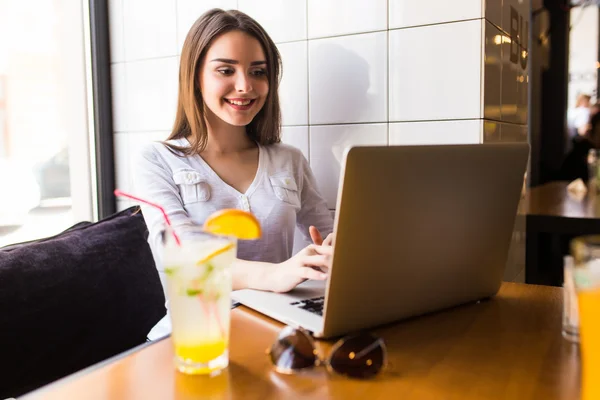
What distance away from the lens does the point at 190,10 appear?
184cm

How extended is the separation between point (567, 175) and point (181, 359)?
340 centimetres

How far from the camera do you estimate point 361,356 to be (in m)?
0.66

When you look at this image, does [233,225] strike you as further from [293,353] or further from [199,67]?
[199,67]

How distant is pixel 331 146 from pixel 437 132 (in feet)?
1.07

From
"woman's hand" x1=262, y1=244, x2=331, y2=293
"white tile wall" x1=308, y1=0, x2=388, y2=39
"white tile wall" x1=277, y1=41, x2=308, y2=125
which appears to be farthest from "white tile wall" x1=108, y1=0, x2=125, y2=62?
"woman's hand" x1=262, y1=244, x2=331, y2=293

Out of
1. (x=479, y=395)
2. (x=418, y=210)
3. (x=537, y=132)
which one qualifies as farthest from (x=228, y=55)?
(x=537, y=132)

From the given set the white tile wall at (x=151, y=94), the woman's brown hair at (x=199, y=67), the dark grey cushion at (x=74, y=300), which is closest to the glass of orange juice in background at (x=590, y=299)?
the dark grey cushion at (x=74, y=300)

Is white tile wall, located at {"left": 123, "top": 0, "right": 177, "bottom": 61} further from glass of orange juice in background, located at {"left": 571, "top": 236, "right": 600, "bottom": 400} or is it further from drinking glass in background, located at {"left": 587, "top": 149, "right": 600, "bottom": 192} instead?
drinking glass in background, located at {"left": 587, "top": 149, "right": 600, "bottom": 192}

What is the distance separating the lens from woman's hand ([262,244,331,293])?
91 centimetres

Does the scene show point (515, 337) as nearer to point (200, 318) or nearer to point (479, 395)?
point (479, 395)

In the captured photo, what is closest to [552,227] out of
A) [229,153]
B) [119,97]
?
[229,153]

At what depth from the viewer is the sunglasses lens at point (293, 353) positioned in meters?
0.67

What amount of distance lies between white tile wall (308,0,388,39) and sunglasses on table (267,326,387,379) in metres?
1.04

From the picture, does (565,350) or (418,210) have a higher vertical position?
(418,210)
